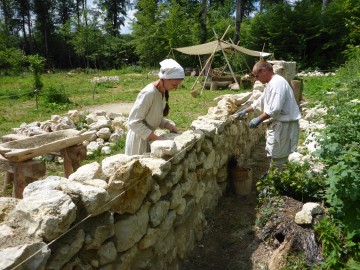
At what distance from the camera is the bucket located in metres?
5.42

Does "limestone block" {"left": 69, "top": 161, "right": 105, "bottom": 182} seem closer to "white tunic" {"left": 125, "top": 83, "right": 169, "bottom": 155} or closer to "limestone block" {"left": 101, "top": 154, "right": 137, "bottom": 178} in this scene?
"limestone block" {"left": 101, "top": 154, "right": 137, "bottom": 178}

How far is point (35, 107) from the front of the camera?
11.8m

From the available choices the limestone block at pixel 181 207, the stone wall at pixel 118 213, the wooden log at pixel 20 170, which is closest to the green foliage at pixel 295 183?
the stone wall at pixel 118 213

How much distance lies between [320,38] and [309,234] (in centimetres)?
2150

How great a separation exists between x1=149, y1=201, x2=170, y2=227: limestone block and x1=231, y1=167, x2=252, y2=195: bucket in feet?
8.14

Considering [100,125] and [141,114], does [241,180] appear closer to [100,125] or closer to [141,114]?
[141,114]

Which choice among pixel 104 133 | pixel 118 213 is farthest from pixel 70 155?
pixel 118 213

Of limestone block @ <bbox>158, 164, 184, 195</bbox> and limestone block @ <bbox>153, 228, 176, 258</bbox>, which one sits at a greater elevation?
limestone block @ <bbox>158, 164, 184, 195</bbox>

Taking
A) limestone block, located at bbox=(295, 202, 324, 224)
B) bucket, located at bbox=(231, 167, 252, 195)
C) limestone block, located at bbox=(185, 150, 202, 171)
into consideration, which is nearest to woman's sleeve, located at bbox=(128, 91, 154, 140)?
limestone block, located at bbox=(185, 150, 202, 171)

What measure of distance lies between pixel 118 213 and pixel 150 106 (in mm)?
1352

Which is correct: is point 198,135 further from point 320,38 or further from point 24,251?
point 320,38

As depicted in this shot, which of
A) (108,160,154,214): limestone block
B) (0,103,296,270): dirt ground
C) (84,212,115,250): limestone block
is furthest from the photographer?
(0,103,296,270): dirt ground

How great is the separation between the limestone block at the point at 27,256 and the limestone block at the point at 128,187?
2.30 feet

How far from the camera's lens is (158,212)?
2980 mm
